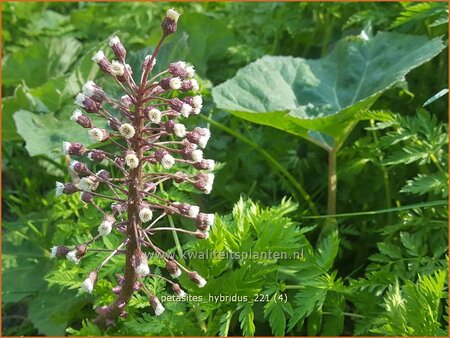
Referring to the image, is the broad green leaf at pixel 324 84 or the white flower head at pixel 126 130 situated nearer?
the white flower head at pixel 126 130

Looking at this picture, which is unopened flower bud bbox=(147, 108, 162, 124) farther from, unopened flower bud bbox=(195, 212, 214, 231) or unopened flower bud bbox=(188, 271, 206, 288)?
unopened flower bud bbox=(188, 271, 206, 288)

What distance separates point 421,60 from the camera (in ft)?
9.75

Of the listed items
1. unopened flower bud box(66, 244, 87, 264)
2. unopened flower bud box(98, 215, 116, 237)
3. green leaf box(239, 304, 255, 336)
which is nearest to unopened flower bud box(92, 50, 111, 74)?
unopened flower bud box(98, 215, 116, 237)

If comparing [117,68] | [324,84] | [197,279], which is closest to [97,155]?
[117,68]

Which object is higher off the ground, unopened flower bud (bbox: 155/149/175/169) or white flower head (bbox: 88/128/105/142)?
white flower head (bbox: 88/128/105/142)

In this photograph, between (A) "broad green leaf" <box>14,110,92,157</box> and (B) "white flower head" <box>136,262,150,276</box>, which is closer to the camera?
(B) "white flower head" <box>136,262,150,276</box>

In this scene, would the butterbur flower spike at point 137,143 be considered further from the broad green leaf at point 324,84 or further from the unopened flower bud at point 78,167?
the broad green leaf at point 324,84

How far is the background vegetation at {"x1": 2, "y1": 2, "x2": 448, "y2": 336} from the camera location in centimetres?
245

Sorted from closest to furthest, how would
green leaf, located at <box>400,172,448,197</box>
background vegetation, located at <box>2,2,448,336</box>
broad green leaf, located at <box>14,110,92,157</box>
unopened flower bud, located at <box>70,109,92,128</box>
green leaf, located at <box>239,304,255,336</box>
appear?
unopened flower bud, located at <box>70,109,92,128</box> < green leaf, located at <box>239,304,255,336</box> < background vegetation, located at <box>2,2,448,336</box> < green leaf, located at <box>400,172,448,197</box> < broad green leaf, located at <box>14,110,92,157</box>

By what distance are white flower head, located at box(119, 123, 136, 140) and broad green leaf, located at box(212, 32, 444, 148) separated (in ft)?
3.47

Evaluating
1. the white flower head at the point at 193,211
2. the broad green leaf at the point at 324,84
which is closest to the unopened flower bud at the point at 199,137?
the white flower head at the point at 193,211

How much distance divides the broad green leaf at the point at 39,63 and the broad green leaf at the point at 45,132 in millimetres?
820

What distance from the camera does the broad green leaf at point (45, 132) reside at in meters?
3.19

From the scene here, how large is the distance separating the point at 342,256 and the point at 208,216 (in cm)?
125
